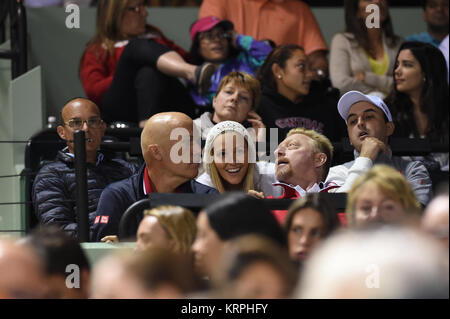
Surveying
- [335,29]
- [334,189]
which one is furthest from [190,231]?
[335,29]

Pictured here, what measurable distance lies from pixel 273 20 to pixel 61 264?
3.57m

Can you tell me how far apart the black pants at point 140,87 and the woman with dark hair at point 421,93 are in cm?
115

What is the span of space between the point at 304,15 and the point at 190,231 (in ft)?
11.1

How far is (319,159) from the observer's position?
11.7 ft

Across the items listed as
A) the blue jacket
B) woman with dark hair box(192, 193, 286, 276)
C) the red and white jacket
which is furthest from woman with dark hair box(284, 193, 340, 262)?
the blue jacket

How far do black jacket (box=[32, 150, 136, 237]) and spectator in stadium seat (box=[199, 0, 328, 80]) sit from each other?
1425mm

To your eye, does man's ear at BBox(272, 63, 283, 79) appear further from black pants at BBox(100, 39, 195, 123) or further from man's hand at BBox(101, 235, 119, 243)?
man's hand at BBox(101, 235, 119, 243)

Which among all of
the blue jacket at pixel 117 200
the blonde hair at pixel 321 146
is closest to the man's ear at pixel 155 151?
the blue jacket at pixel 117 200

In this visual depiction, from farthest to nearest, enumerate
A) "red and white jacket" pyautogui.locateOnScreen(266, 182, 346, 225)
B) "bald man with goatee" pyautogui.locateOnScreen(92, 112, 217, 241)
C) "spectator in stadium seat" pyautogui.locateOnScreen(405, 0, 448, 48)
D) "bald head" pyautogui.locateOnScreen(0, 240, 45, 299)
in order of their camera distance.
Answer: "spectator in stadium seat" pyautogui.locateOnScreen(405, 0, 448, 48) < "bald man with goatee" pyautogui.locateOnScreen(92, 112, 217, 241) < "red and white jacket" pyautogui.locateOnScreen(266, 182, 346, 225) < "bald head" pyautogui.locateOnScreen(0, 240, 45, 299)

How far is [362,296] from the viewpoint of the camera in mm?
1754

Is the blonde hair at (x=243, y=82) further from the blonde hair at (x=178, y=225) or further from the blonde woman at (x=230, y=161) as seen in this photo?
the blonde hair at (x=178, y=225)

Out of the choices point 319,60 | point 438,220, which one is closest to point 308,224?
point 438,220

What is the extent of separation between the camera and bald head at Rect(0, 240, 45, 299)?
6.54 ft
